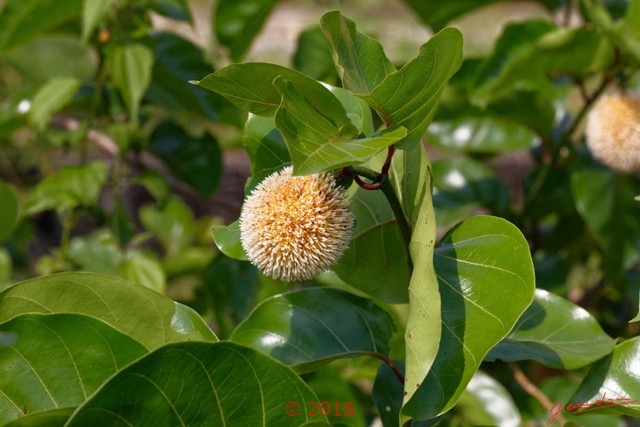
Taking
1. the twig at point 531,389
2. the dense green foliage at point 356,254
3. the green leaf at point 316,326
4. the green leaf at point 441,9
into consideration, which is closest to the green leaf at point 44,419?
the dense green foliage at point 356,254

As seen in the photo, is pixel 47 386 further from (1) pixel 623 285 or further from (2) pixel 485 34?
(2) pixel 485 34

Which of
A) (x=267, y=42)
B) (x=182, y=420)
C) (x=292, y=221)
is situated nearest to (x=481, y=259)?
(x=292, y=221)

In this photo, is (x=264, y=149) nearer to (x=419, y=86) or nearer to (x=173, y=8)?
(x=419, y=86)

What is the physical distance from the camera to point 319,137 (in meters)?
0.53

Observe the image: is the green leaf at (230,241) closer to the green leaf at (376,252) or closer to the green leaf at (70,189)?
the green leaf at (376,252)

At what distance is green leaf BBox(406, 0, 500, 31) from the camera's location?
1.30 m

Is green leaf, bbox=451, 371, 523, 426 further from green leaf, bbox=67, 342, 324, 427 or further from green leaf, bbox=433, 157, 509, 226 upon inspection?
green leaf, bbox=67, 342, 324, 427

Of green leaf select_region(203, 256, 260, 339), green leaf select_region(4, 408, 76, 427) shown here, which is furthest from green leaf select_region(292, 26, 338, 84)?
green leaf select_region(4, 408, 76, 427)

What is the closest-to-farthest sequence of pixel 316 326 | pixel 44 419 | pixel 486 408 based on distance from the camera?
1. pixel 44 419
2. pixel 316 326
3. pixel 486 408

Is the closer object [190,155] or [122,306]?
[122,306]

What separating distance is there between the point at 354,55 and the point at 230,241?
0.20 m

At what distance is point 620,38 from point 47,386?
2.73 feet

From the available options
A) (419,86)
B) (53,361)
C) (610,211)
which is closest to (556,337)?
(419,86)

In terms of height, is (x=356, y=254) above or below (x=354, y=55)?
below
